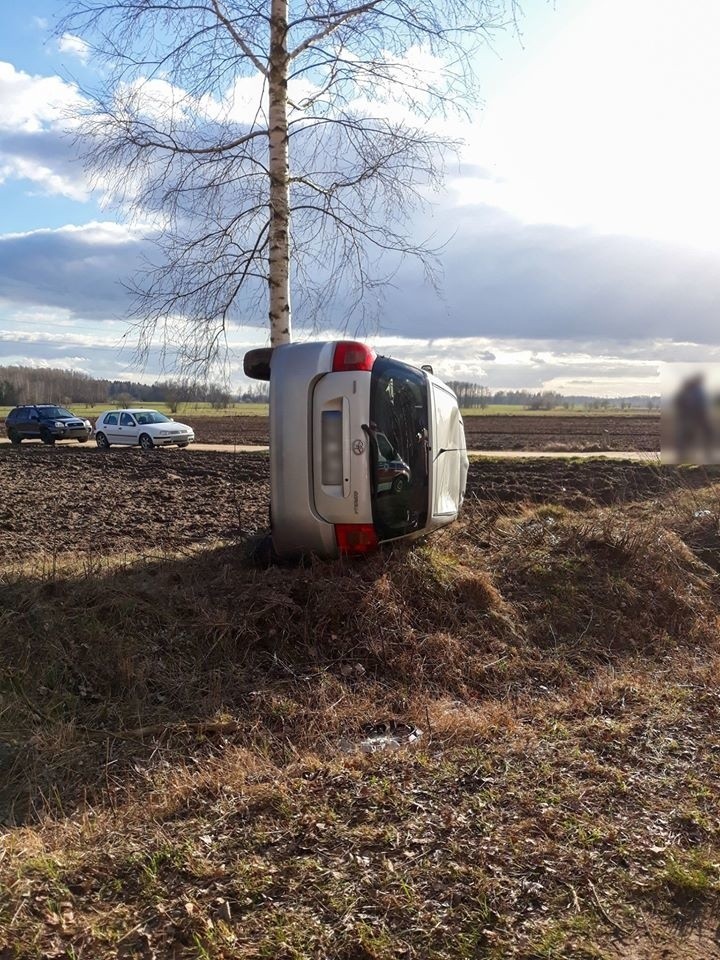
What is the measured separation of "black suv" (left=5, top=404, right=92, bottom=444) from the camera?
34625 millimetres

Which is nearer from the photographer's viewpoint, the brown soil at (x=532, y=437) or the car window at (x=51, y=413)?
the brown soil at (x=532, y=437)

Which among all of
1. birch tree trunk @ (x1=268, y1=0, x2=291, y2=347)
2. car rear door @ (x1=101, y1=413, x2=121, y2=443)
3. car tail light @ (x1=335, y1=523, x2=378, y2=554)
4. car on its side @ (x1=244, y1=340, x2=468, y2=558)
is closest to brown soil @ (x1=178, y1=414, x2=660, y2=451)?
car rear door @ (x1=101, y1=413, x2=121, y2=443)

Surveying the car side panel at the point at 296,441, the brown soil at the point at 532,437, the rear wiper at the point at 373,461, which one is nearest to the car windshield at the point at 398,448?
the rear wiper at the point at 373,461

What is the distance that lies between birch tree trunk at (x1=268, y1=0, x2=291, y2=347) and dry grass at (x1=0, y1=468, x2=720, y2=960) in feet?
9.15

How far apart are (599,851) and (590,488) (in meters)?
11.5

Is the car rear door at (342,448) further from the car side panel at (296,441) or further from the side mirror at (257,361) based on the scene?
the side mirror at (257,361)

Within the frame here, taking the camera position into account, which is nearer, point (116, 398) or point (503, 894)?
point (503, 894)

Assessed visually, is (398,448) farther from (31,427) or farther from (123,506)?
(31,427)

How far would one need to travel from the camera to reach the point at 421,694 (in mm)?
6402

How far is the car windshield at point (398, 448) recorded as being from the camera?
7414mm

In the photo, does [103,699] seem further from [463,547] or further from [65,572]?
[463,547]

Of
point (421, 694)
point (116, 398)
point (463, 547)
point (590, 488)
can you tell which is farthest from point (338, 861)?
point (116, 398)

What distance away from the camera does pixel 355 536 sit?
7.52m

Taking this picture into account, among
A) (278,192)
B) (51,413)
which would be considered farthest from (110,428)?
(278,192)
